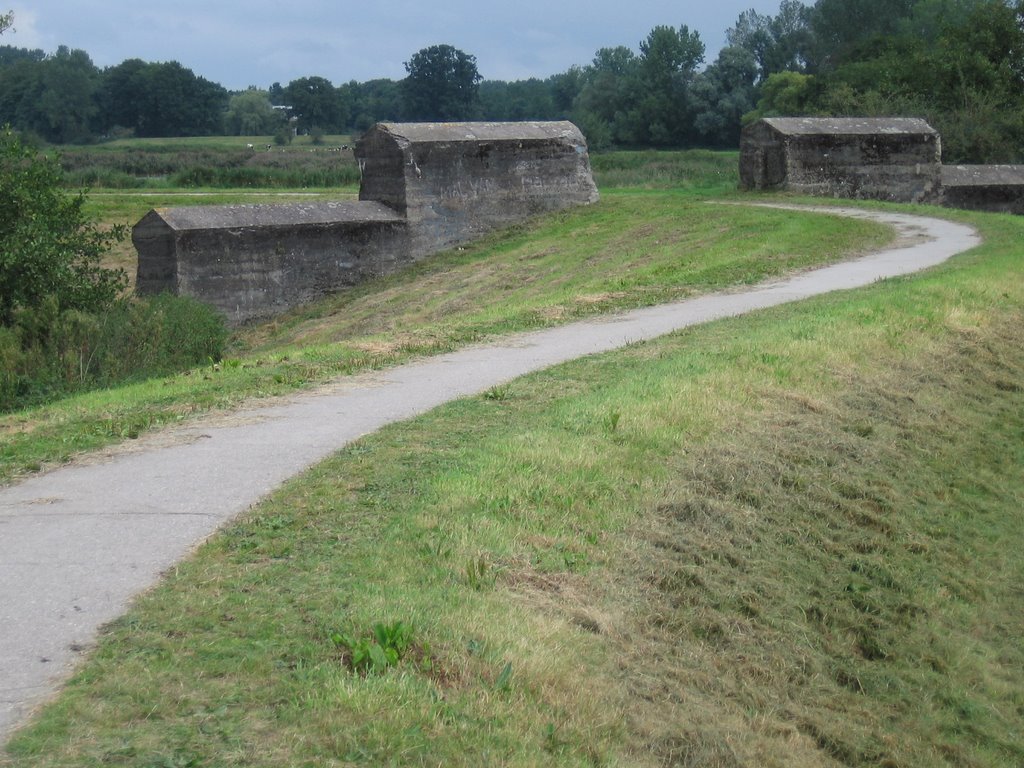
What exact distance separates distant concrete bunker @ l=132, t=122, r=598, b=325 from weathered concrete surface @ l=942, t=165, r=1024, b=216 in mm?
8600

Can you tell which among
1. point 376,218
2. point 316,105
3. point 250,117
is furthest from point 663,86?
point 376,218

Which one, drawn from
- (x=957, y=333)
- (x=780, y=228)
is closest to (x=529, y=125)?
(x=780, y=228)

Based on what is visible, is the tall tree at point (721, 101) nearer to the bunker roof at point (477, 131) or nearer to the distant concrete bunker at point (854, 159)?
the distant concrete bunker at point (854, 159)

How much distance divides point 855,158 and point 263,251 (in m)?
13.9

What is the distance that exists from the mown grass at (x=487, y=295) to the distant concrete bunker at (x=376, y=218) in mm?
671

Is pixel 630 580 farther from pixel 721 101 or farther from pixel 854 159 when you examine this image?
pixel 721 101

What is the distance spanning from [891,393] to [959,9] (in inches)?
2947

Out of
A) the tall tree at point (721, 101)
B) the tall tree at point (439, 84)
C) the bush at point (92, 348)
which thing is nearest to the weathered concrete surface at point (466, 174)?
the bush at point (92, 348)

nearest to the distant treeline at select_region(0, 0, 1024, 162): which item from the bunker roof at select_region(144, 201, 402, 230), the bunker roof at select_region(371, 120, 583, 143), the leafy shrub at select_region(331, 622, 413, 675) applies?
the bunker roof at select_region(371, 120, 583, 143)

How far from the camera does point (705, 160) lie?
53844mm

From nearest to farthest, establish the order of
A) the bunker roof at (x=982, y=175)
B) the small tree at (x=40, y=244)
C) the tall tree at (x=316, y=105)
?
the small tree at (x=40, y=244)
the bunker roof at (x=982, y=175)
the tall tree at (x=316, y=105)

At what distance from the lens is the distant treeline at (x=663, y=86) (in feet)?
149

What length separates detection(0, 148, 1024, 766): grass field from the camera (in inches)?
197

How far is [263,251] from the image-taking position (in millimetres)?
24094
